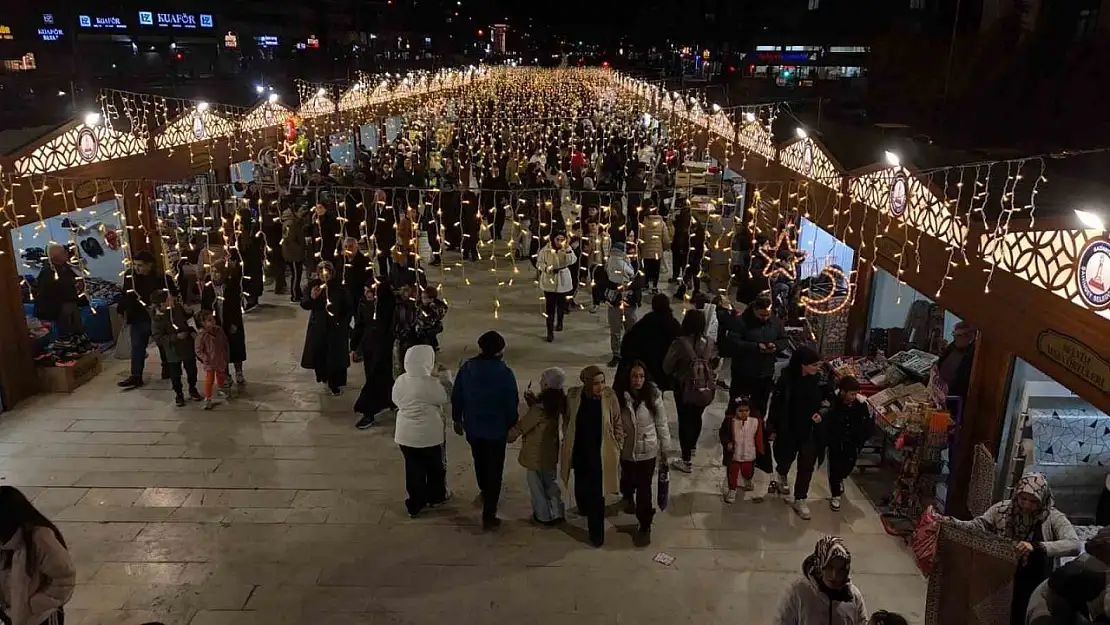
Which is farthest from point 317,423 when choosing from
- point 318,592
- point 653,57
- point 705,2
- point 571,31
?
point 571,31

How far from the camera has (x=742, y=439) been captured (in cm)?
543

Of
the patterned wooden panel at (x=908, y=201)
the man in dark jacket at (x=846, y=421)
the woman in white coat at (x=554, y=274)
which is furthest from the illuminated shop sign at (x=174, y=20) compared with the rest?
the man in dark jacket at (x=846, y=421)

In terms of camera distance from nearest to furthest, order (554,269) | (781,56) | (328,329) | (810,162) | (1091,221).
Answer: (1091,221) → (328,329) → (554,269) → (810,162) → (781,56)

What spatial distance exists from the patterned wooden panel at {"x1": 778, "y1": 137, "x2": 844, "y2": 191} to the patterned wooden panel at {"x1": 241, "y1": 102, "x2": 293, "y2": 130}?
8.97 metres

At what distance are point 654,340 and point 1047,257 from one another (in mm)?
2767

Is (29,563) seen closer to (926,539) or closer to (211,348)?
(211,348)

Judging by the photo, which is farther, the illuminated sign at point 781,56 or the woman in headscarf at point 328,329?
the illuminated sign at point 781,56

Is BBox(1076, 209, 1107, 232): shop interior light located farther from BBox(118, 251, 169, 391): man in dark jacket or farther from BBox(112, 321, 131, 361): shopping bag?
BBox(112, 321, 131, 361): shopping bag

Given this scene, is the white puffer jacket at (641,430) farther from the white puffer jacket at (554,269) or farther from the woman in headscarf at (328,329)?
the white puffer jacket at (554,269)

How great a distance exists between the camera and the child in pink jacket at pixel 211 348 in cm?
671

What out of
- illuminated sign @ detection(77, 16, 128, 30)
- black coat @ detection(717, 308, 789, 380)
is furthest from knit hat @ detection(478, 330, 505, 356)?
illuminated sign @ detection(77, 16, 128, 30)

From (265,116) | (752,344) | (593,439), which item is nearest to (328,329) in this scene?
(593,439)

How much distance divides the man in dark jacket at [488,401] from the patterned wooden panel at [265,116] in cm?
991

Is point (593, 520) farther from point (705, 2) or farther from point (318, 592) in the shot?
point (705, 2)
